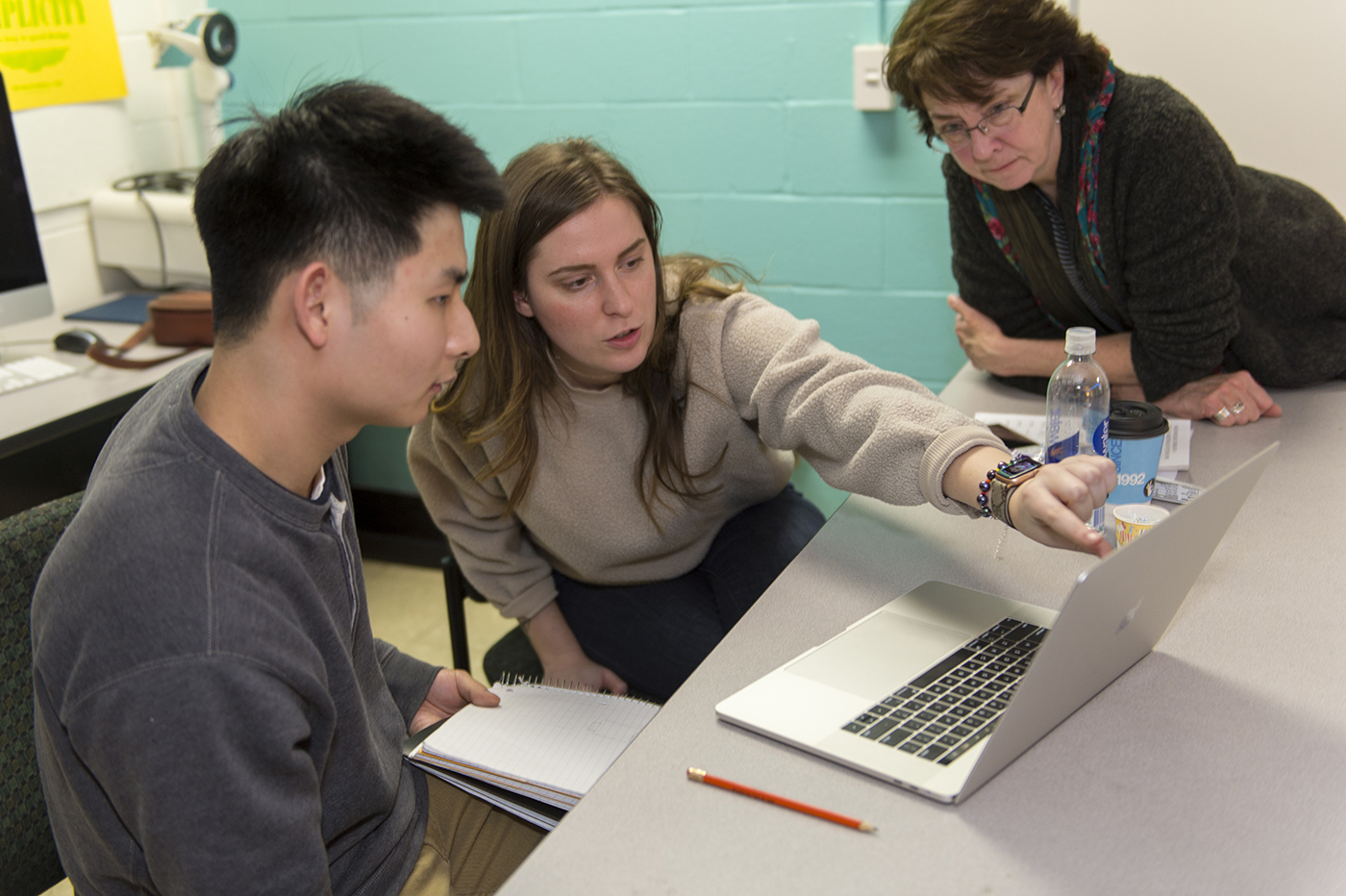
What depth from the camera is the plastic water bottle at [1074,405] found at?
4.25 ft

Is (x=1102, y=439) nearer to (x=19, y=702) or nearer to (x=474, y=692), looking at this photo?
(x=474, y=692)

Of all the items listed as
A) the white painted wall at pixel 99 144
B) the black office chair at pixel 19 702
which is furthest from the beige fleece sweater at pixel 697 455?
the white painted wall at pixel 99 144

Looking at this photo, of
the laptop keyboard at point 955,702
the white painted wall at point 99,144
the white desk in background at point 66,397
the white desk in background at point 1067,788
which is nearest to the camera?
the white desk in background at point 1067,788

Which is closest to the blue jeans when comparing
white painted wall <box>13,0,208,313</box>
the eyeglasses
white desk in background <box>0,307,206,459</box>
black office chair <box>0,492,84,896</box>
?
the eyeglasses

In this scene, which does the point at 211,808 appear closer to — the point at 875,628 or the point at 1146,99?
the point at 875,628

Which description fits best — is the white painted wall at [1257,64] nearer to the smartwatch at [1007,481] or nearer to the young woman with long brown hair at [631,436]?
the young woman with long brown hair at [631,436]

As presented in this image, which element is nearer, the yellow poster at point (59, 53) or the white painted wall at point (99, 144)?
the yellow poster at point (59, 53)

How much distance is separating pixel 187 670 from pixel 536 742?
0.41 m

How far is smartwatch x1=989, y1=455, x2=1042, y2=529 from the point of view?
1.04m

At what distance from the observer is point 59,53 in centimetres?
241

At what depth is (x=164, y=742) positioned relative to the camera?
72 centimetres

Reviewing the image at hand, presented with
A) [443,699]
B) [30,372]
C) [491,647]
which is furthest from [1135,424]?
[30,372]

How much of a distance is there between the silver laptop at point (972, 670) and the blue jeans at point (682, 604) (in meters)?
0.52

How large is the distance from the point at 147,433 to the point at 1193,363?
1344mm
